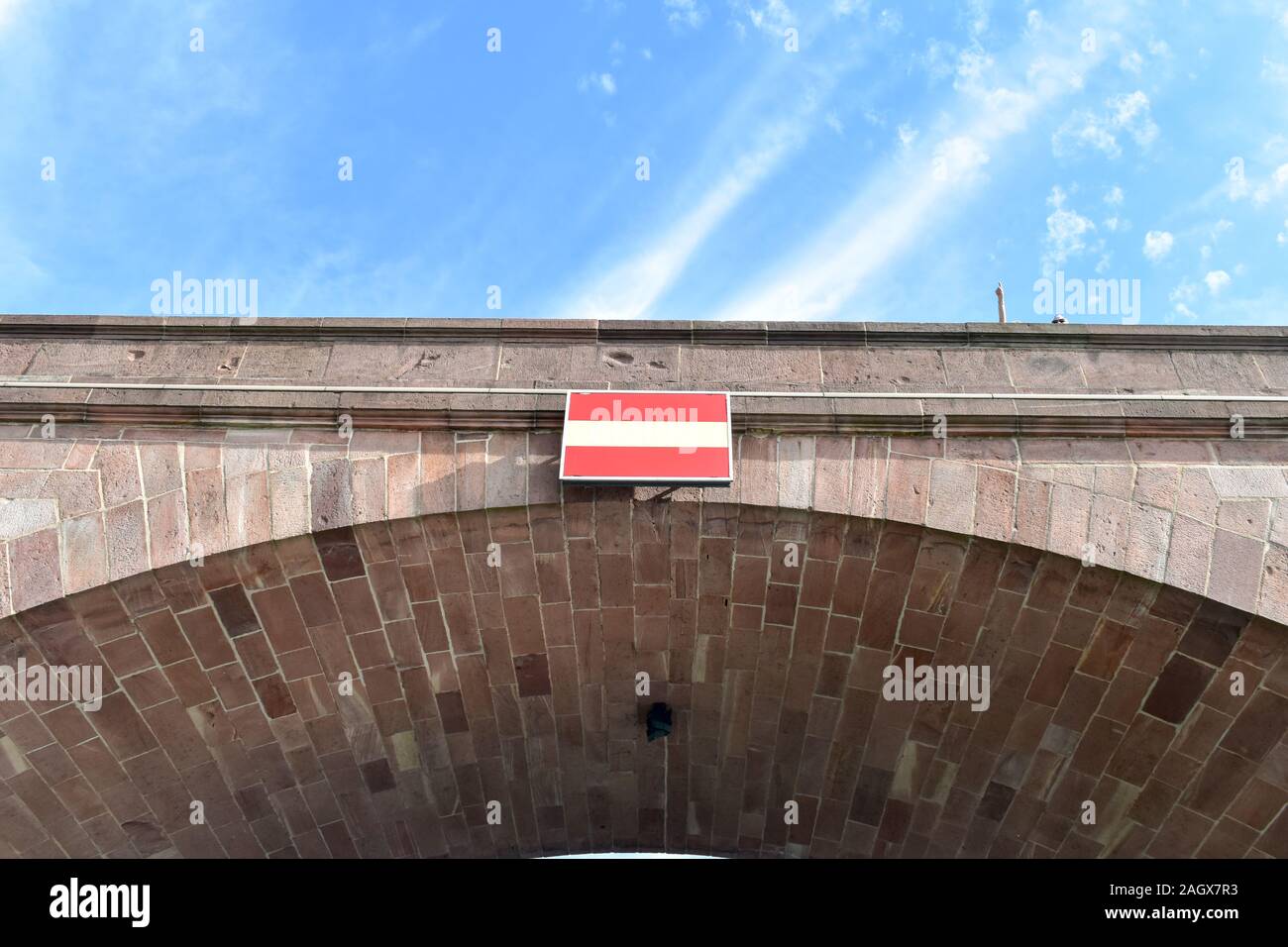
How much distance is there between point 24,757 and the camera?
7887mm

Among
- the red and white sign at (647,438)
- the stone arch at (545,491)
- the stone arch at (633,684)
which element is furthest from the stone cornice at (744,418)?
the stone arch at (633,684)

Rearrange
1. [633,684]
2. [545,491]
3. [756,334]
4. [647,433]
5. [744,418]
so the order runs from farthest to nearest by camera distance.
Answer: [633,684], [756,334], [744,418], [647,433], [545,491]

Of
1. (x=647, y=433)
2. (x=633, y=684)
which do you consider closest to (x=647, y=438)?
(x=647, y=433)

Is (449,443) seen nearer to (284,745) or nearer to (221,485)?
(221,485)

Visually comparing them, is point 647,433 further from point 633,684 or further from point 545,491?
point 633,684

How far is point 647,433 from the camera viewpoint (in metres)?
7.82

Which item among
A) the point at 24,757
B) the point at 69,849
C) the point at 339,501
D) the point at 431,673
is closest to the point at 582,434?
the point at 339,501

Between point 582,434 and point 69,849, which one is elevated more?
point 582,434

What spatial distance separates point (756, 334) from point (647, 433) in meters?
1.68

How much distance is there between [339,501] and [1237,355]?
333 inches

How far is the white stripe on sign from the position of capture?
25.2 ft

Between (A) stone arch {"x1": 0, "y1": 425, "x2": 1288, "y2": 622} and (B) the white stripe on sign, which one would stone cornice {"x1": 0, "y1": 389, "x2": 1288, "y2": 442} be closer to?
(A) stone arch {"x1": 0, "y1": 425, "x2": 1288, "y2": 622}

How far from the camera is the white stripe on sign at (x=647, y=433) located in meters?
7.68
